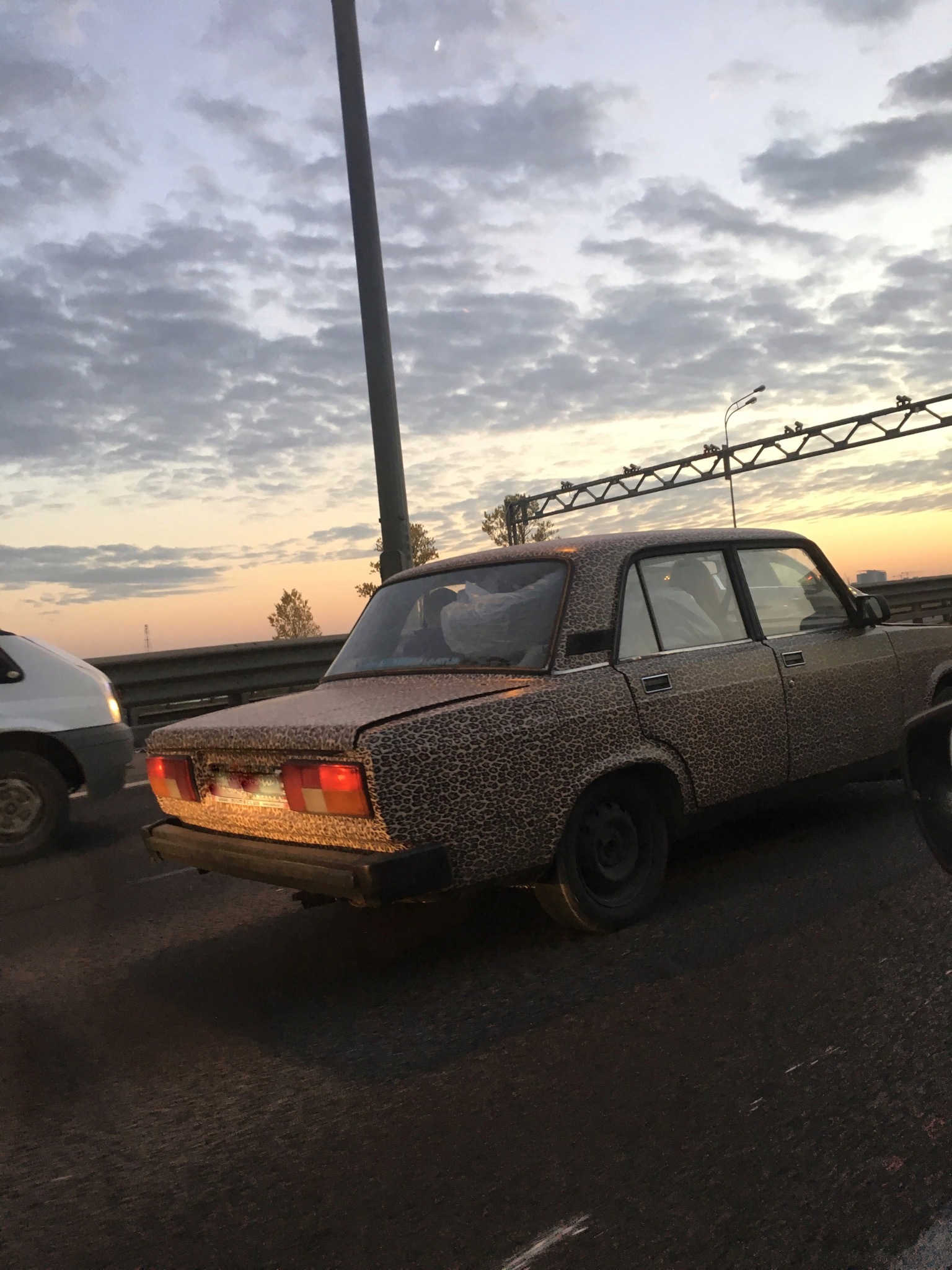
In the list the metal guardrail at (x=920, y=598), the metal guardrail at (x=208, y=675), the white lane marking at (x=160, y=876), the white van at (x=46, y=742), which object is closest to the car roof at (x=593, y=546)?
the white lane marking at (x=160, y=876)

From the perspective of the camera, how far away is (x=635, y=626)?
438 cm

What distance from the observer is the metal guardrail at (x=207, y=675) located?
1115 cm

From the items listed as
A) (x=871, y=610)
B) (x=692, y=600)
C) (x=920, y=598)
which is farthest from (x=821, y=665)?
(x=920, y=598)

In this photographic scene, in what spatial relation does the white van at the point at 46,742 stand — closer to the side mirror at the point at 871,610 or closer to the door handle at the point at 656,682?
the door handle at the point at 656,682

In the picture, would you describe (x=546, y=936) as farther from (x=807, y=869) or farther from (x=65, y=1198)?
(x=65, y=1198)

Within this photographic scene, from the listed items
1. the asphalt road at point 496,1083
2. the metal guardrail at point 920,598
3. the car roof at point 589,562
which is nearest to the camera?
the asphalt road at point 496,1083

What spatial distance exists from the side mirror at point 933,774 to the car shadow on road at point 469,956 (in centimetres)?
177

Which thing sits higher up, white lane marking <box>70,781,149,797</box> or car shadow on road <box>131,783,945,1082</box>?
white lane marking <box>70,781,149,797</box>

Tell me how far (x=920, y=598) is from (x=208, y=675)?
21087 millimetres

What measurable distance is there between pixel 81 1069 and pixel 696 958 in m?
2.07

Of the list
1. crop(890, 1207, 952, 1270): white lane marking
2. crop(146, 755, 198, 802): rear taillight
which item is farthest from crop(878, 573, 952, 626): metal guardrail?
crop(890, 1207, 952, 1270): white lane marking

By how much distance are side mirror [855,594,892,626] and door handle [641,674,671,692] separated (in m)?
1.63

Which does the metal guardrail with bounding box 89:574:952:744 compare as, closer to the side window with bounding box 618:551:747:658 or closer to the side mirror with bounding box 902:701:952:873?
the side window with bounding box 618:551:747:658

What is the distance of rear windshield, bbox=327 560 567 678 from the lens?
13.6ft
